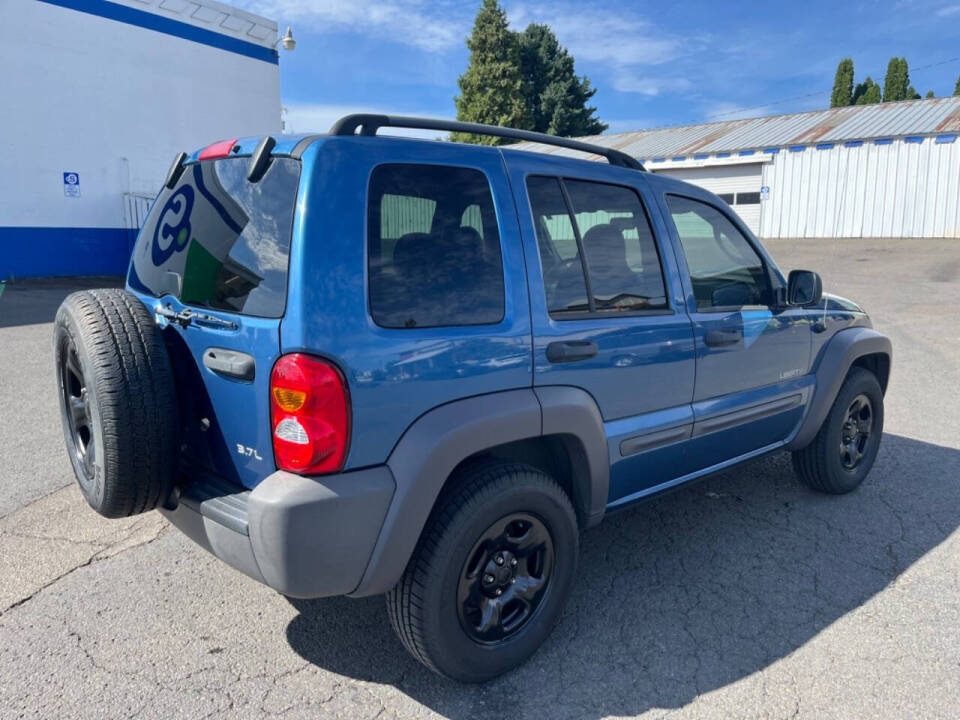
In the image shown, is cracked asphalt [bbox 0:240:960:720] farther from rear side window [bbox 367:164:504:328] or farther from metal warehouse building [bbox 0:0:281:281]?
metal warehouse building [bbox 0:0:281:281]

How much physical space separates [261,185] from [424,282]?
625 mm

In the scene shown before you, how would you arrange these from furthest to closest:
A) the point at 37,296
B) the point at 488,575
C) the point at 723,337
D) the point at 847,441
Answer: the point at 37,296
the point at 847,441
the point at 723,337
the point at 488,575

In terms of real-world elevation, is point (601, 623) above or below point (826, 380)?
below

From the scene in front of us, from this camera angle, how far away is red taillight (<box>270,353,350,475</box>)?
2.11 meters

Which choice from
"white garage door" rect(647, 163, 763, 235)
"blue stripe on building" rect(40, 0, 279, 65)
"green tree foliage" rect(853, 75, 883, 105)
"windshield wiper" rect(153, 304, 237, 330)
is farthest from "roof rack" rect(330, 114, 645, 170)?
"green tree foliage" rect(853, 75, 883, 105)

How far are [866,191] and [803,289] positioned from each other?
2149cm

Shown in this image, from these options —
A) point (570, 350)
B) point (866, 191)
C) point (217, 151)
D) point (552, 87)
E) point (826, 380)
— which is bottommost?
point (826, 380)

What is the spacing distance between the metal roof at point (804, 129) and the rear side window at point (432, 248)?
20301 millimetres

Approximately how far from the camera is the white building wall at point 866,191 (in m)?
20.8

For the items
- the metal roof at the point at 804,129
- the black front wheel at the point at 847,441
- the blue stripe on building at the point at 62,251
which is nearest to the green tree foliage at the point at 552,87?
the metal roof at the point at 804,129

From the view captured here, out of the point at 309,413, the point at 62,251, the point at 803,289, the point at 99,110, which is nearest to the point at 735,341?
the point at 803,289

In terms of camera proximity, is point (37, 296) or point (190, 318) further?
point (37, 296)

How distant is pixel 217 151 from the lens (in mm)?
2676

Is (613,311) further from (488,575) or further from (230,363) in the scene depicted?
(230,363)
